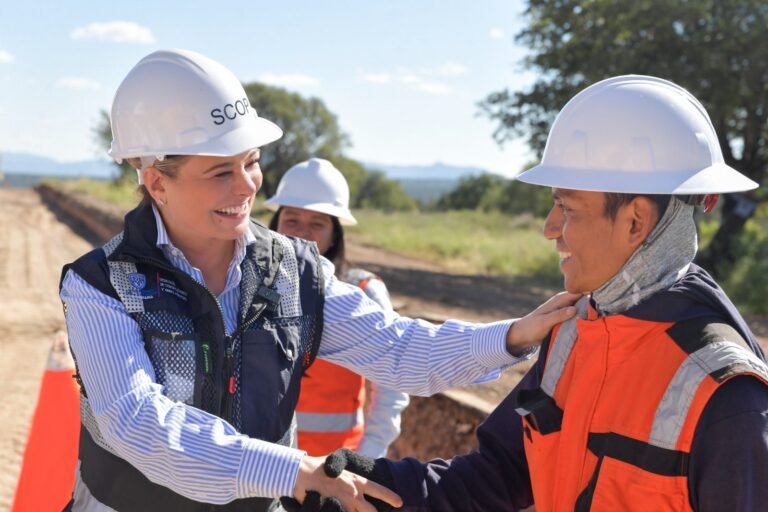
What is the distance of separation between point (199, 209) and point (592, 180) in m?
1.11

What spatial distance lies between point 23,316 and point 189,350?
11.8 meters

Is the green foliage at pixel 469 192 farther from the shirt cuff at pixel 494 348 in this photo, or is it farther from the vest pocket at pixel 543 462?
the vest pocket at pixel 543 462

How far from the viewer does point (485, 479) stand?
8.30 feet

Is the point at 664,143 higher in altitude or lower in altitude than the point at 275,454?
higher

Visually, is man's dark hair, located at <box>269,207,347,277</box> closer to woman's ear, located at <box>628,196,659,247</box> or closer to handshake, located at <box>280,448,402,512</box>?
handshake, located at <box>280,448,402,512</box>

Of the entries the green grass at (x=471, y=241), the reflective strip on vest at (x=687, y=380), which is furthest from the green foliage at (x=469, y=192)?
the reflective strip on vest at (x=687, y=380)

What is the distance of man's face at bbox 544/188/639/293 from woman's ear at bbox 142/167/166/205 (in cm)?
113

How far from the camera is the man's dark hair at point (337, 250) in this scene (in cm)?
395

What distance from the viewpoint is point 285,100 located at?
61750 millimetres

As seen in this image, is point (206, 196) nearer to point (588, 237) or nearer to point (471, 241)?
point (588, 237)

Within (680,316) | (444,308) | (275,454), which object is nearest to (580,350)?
(680,316)

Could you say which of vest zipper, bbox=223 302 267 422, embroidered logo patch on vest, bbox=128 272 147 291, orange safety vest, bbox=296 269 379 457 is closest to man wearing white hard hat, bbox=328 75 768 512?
vest zipper, bbox=223 302 267 422

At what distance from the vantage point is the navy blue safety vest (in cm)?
220

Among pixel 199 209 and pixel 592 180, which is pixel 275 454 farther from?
pixel 592 180
